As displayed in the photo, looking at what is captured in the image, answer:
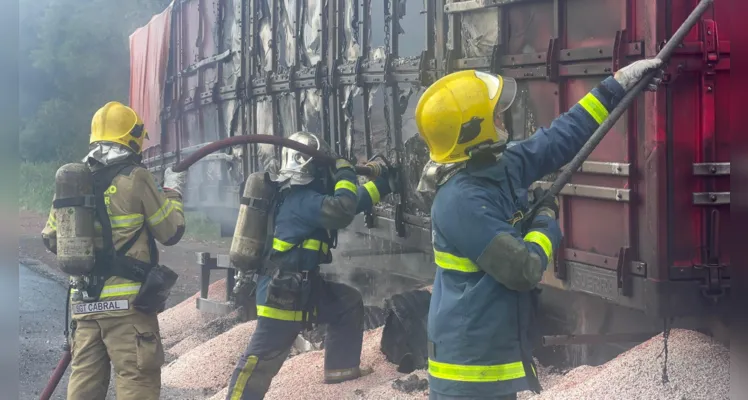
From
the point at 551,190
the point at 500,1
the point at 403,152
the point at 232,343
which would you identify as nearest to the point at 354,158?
the point at 403,152

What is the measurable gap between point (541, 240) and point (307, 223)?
2.53m

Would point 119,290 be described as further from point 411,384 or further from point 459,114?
point 459,114

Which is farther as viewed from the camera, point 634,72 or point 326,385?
point 326,385

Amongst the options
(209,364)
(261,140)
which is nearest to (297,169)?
(261,140)

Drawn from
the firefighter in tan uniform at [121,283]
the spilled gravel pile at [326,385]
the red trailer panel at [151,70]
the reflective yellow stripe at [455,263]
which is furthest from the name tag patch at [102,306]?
the red trailer panel at [151,70]

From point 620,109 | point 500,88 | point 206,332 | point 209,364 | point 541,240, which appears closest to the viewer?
point 541,240

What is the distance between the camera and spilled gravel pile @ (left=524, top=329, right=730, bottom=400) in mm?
4164

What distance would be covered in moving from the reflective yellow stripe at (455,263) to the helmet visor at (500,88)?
0.59 m

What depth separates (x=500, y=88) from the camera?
3439mm

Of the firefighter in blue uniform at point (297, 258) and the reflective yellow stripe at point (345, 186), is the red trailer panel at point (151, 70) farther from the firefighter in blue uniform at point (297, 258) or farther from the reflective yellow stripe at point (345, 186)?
the reflective yellow stripe at point (345, 186)

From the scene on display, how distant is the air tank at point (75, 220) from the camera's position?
495cm

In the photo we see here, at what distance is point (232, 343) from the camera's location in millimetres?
7832

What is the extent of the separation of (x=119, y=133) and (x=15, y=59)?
12.0 ft

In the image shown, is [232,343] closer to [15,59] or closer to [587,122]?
[587,122]
